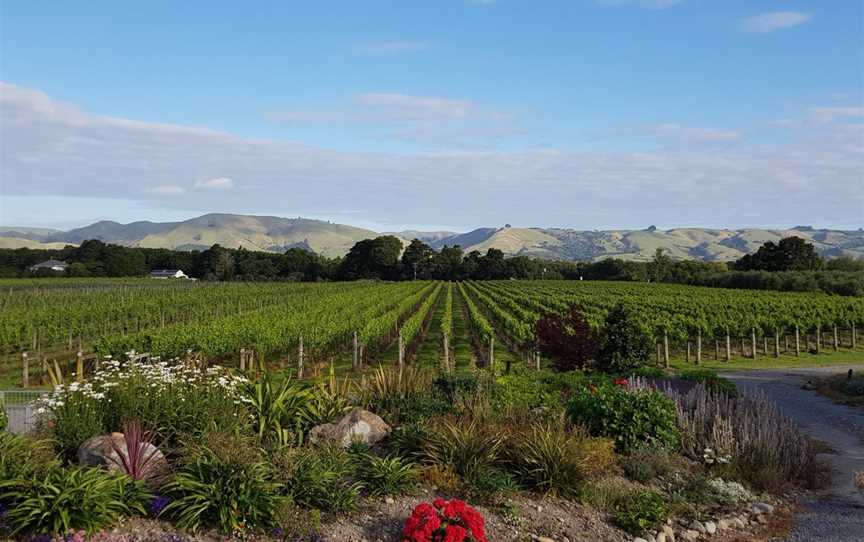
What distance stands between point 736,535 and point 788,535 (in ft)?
2.13

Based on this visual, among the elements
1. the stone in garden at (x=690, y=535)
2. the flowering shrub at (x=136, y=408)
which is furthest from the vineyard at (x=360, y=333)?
the stone in garden at (x=690, y=535)

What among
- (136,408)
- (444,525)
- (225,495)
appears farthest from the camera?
(136,408)

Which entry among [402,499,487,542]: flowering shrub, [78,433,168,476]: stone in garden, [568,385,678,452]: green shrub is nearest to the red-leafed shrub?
[568,385,678,452]: green shrub

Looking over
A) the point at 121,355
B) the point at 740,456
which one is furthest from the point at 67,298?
the point at 740,456

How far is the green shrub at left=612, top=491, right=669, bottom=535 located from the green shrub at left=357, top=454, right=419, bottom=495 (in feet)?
8.60

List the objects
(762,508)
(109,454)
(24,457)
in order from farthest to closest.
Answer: (762,508), (109,454), (24,457)

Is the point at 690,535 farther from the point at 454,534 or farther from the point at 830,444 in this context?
the point at 830,444

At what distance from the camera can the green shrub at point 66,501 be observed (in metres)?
6.23

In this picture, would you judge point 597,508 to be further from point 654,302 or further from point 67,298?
point 67,298

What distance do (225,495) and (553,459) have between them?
415cm

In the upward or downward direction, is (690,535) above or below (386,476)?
below

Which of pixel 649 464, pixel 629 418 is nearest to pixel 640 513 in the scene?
pixel 649 464

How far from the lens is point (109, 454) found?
765 cm

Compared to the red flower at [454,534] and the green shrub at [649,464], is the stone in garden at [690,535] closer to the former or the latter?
the green shrub at [649,464]
